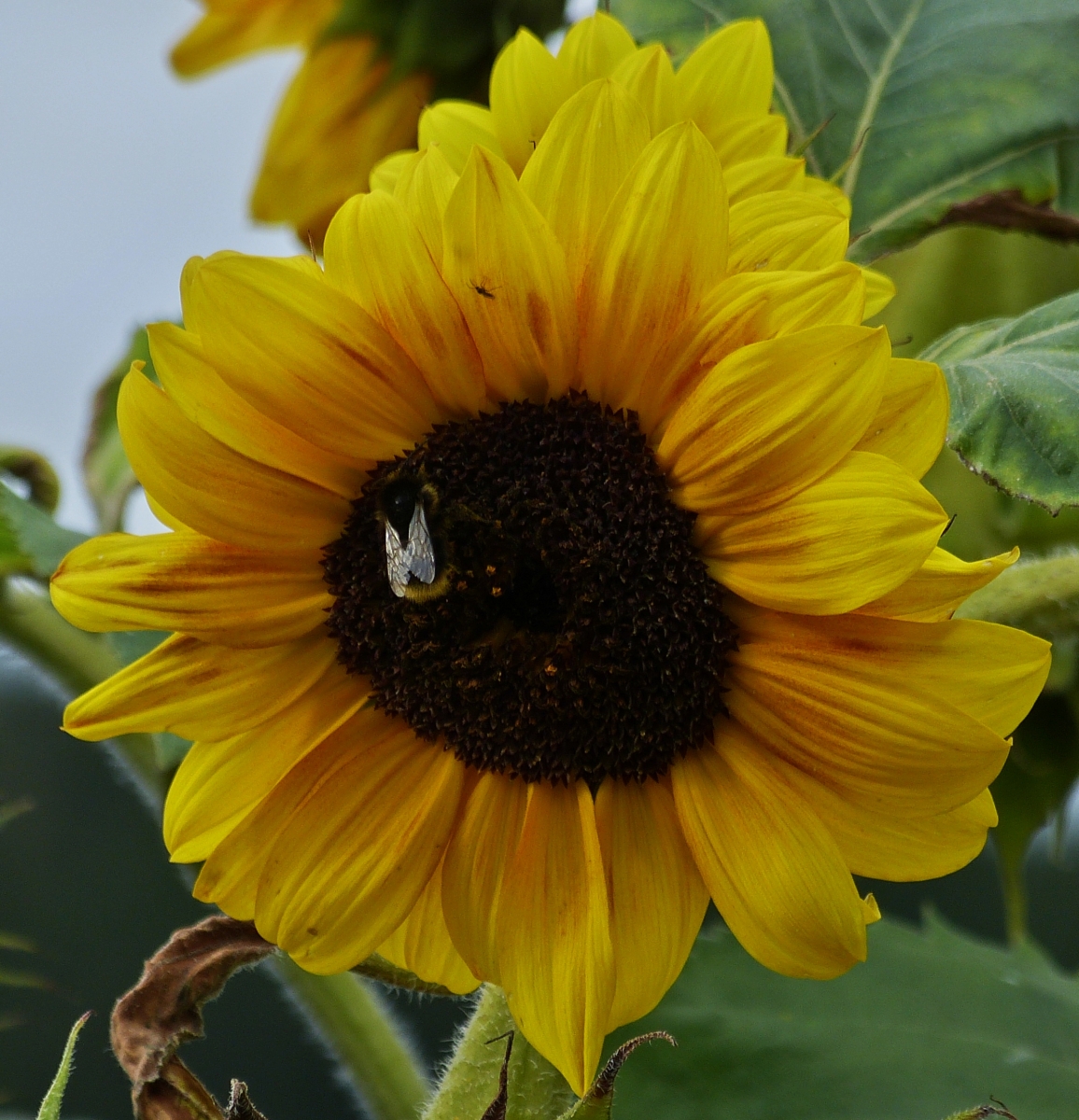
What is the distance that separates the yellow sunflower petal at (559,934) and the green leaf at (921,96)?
0.41 metres

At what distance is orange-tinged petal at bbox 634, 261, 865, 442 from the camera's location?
463mm

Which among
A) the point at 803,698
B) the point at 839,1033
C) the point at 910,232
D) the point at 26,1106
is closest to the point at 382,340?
the point at 803,698

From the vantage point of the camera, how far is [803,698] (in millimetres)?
491

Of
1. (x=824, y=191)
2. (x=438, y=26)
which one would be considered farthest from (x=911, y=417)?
(x=438, y=26)

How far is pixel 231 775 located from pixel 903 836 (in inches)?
10.7

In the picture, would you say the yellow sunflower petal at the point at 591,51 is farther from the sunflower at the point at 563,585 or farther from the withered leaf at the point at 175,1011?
the withered leaf at the point at 175,1011

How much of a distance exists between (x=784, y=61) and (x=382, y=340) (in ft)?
1.38

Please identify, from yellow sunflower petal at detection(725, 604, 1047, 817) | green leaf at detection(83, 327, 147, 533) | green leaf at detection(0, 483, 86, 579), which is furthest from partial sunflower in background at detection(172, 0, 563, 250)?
yellow sunflower petal at detection(725, 604, 1047, 817)

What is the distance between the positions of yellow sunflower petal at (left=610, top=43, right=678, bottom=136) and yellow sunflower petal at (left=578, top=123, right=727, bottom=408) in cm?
10

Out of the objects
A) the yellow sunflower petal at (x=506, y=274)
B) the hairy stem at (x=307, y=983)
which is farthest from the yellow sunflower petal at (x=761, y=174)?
the hairy stem at (x=307, y=983)

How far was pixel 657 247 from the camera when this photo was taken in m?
0.47

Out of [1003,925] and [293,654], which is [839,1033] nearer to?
[293,654]

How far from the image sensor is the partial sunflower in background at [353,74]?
3.13 ft

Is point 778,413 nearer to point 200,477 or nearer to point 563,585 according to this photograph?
point 563,585
